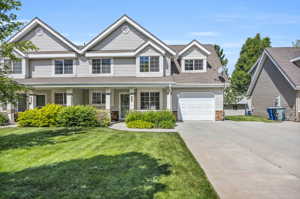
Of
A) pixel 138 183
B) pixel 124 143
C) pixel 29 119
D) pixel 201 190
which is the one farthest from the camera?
pixel 29 119

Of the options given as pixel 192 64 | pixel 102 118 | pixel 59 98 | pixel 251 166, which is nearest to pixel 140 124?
pixel 102 118

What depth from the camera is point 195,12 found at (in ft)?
49.1

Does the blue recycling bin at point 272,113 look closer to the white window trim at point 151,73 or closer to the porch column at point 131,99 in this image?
the white window trim at point 151,73

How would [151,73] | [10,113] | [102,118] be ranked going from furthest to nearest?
1. [151,73]
2. [10,113]
3. [102,118]

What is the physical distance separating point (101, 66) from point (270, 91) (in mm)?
18641

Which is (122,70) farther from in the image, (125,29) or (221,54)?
(221,54)

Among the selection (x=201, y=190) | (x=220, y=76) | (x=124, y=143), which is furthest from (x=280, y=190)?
(x=220, y=76)

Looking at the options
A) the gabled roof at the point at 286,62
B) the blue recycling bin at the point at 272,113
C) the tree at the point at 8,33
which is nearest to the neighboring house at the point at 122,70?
the blue recycling bin at the point at 272,113

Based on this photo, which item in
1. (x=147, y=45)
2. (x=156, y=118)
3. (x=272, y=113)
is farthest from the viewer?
(x=272, y=113)

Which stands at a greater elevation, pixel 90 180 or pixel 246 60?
pixel 246 60

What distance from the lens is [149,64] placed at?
57.2ft

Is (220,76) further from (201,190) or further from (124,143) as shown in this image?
(201,190)

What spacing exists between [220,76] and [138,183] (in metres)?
15.9

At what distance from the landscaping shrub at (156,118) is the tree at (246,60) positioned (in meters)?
27.5
